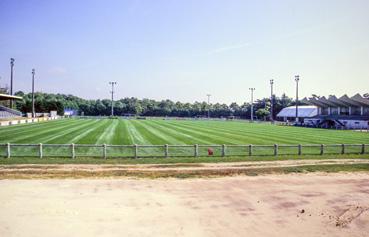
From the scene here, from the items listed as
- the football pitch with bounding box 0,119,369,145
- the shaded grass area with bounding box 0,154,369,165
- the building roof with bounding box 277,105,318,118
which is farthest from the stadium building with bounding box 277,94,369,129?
the shaded grass area with bounding box 0,154,369,165

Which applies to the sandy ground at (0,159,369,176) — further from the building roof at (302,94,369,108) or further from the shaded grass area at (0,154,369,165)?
the building roof at (302,94,369,108)

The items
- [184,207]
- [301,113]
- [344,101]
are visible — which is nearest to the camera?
[184,207]

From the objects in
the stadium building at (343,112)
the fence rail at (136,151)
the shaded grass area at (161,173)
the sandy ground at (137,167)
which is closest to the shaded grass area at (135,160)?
the fence rail at (136,151)

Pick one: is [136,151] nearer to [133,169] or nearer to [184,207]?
[133,169]

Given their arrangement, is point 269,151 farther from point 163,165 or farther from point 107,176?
point 107,176

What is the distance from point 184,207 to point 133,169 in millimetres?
8248

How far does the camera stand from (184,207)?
14039 millimetres

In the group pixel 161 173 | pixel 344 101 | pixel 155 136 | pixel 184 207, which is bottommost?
pixel 184 207

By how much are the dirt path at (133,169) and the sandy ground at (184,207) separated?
5.03 feet

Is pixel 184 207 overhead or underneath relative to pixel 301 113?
underneath

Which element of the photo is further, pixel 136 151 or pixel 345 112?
pixel 345 112

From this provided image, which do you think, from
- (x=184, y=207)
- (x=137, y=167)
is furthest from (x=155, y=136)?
(x=184, y=207)

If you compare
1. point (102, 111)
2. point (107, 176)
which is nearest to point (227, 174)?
point (107, 176)

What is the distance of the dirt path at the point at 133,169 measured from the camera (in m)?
20.0
